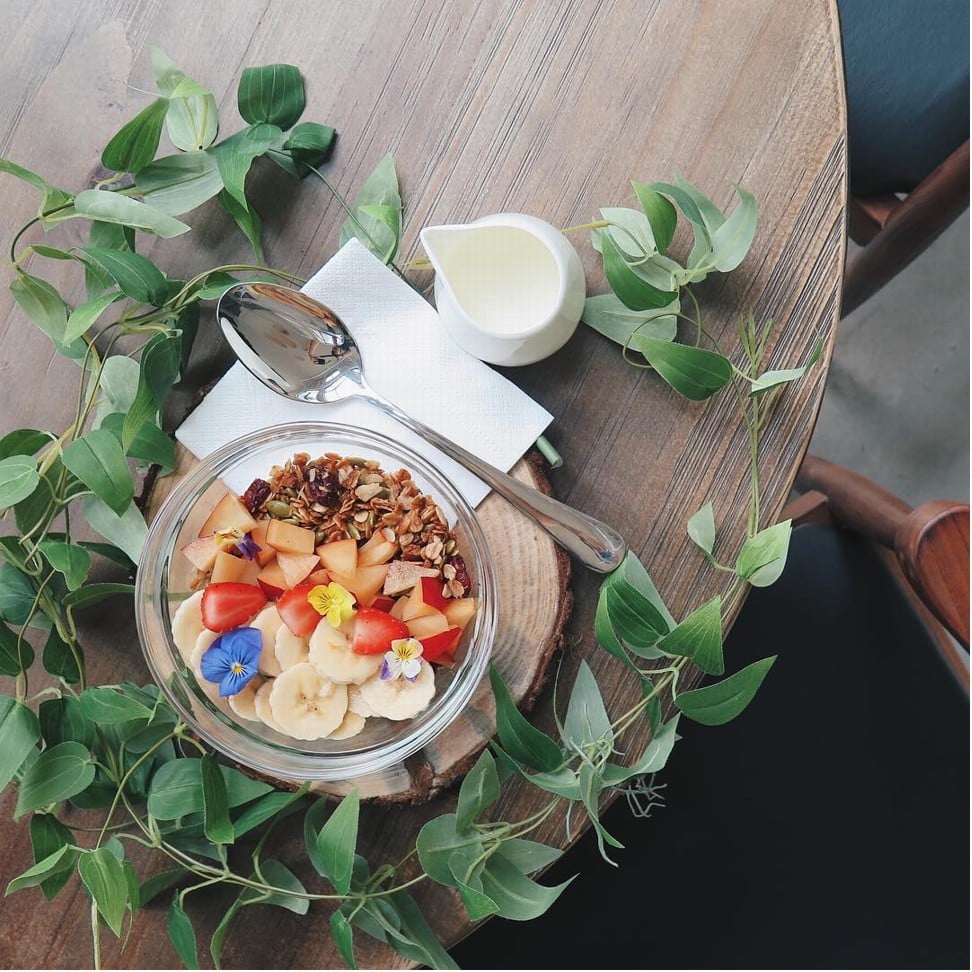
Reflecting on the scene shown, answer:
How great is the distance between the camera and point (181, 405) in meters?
0.79

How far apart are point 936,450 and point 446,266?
91 centimetres

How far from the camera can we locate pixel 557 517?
74cm

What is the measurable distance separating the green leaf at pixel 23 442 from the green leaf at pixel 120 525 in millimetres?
60

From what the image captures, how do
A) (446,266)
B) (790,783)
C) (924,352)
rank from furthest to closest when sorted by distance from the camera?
(924,352) → (790,783) → (446,266)

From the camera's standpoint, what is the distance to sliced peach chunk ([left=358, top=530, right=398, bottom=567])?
0.74 m

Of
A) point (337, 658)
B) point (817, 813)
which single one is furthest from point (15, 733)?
point (817, 813)

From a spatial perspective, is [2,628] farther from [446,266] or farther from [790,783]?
[790,783]

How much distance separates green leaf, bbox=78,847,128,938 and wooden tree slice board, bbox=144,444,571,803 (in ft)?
0.50

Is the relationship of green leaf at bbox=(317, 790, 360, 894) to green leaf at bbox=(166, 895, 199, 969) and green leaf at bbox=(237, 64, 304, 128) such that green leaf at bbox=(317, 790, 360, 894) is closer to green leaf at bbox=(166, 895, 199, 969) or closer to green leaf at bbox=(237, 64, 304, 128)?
green leaf at bbox=(166, 895, 199, 969)

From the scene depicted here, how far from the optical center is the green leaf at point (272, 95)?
750mm

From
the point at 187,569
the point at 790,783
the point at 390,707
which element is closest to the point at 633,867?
the point at 790,783

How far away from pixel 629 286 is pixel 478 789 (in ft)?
1.26

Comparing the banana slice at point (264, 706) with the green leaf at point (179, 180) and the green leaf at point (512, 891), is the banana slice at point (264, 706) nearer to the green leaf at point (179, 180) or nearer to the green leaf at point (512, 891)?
the green leaf at point (512, 891)

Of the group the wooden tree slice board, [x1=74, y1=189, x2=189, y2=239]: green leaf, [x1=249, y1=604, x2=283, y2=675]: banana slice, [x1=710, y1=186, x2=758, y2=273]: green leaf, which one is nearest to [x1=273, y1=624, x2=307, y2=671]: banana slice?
[x1=249, y1=604, x2=283, y2=675]: banana slice
